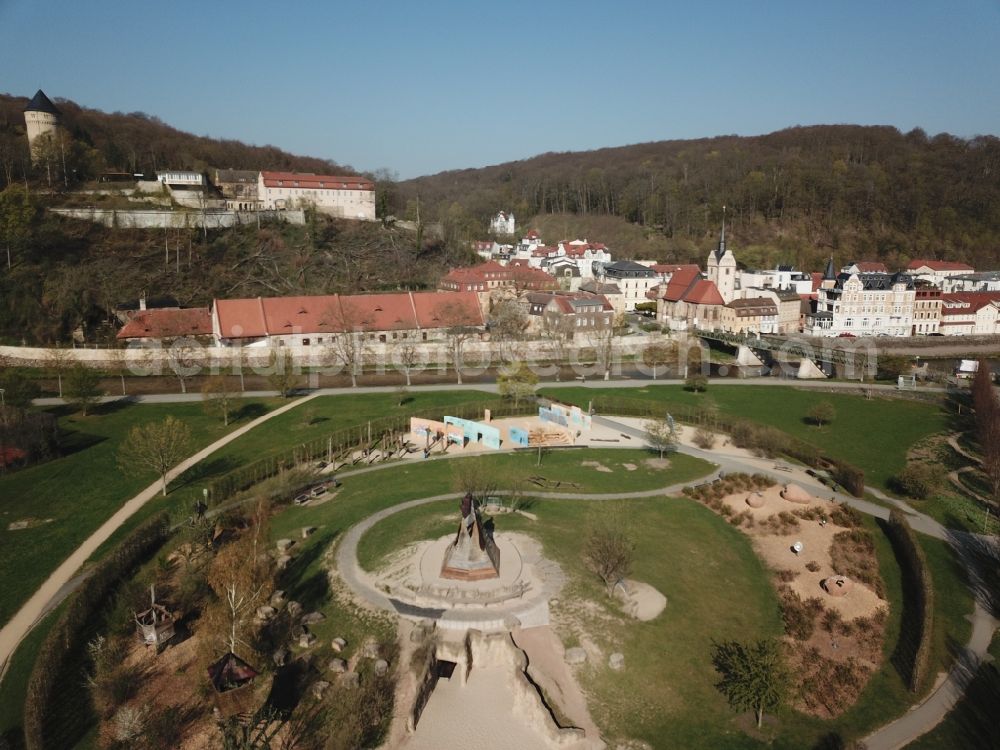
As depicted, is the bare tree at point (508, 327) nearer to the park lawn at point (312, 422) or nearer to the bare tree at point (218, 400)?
the park lawn at point (312, 422)

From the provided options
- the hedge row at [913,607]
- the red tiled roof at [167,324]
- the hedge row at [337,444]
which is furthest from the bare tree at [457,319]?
the hedge row at [913,607]

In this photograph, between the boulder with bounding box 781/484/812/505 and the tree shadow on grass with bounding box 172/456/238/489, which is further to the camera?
the tree shadow on grass with bounding box 172/456/238/489

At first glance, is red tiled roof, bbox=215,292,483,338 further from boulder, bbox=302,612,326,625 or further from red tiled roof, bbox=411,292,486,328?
boulder, bbox=302,612,326,625

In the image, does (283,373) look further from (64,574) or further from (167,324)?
(64,574)

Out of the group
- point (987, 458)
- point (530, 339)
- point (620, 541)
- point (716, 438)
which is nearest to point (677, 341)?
point (530, 339)

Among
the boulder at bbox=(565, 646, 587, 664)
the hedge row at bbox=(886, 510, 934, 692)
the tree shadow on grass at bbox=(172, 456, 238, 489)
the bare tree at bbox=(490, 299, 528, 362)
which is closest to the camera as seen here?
the hedge row at bbox=(886, 510, 934, 692)

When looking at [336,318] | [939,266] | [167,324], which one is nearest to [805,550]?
[336,318]

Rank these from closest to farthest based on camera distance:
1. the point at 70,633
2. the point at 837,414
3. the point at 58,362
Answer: the point at 70,633, the point at 837,414, the point at 58,362

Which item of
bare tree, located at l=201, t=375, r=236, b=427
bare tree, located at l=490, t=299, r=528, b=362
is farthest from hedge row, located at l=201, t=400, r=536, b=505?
bare tree, located at l=490, t=299, r=528, b=362

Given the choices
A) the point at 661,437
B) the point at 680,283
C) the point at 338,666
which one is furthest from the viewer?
the point at 680,283
